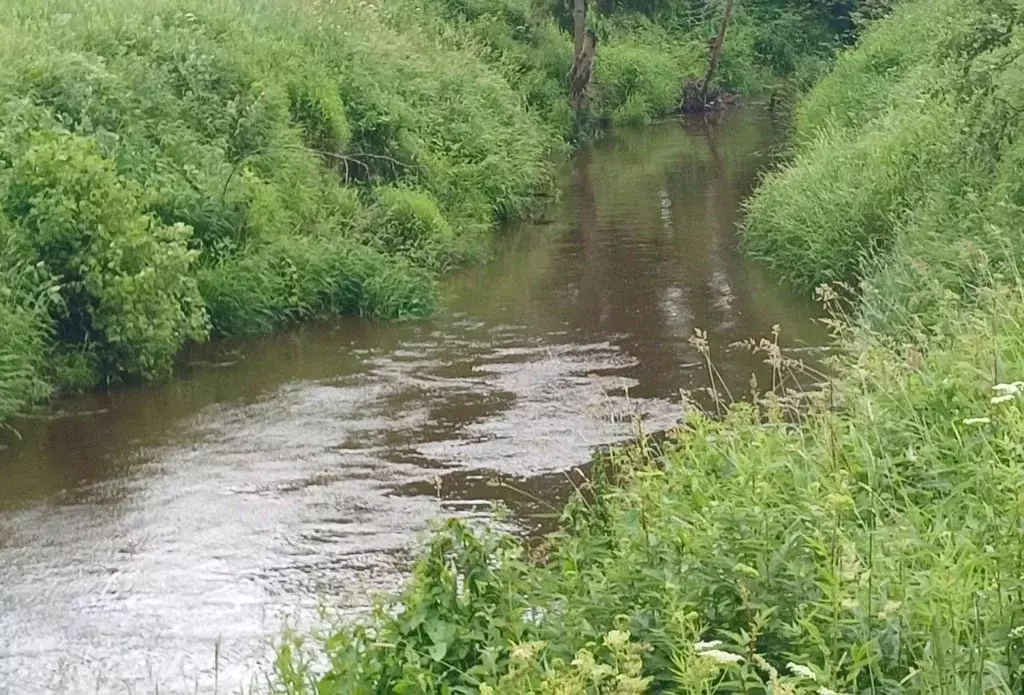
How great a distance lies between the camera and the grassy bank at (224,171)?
398 inches

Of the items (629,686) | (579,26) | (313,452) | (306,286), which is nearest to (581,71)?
(579,26)

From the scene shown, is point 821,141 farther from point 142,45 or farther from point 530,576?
point 530,576

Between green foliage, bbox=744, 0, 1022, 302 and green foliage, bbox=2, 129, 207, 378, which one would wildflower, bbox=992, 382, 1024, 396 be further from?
green foliage, bbox=2, 129, 207, 378

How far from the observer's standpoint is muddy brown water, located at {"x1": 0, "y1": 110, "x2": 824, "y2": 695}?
6.30m

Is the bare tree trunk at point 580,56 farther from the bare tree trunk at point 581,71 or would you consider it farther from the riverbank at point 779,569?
the riverbank at point 779,569

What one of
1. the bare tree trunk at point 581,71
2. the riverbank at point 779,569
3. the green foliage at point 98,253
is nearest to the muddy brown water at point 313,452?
the green foliage at point 98,253

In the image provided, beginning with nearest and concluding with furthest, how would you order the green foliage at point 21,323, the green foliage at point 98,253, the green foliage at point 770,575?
the green foliage at point 770,575 → the green foliage at point 21,323 → the green foliage at point 98,253

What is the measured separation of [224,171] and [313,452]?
16.0ft

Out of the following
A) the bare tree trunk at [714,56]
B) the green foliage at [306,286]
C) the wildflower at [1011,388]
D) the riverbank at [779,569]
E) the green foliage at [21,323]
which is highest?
the wildflower at [1011,388]

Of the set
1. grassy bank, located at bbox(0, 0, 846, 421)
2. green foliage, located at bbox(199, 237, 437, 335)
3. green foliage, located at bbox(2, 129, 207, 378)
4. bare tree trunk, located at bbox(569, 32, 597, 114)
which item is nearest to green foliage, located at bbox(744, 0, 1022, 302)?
grassy bank, located at bbox(0, 0, 846, 421)

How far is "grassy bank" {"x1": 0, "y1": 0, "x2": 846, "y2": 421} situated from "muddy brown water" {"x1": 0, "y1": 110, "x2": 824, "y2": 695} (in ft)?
1.45

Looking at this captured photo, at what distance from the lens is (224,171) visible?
501 inches

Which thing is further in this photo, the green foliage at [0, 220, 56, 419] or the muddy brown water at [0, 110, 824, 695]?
the green foliage at [0, 220, 56, 419]

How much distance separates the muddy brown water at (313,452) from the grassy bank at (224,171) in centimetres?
44
